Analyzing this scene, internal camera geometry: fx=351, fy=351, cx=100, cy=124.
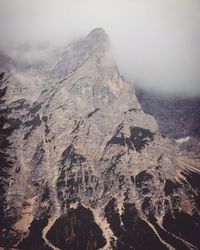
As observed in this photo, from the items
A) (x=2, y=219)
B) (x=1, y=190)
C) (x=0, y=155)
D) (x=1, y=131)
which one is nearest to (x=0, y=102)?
(x=1, y=131)

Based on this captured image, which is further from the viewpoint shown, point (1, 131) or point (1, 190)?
point (1, 190)

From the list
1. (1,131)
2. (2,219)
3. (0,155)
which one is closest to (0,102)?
(1,131)

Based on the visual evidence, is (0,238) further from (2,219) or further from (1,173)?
(1,173)

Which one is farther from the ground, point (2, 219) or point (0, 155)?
point (0, 155)

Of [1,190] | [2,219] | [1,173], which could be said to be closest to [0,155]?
[1,173]

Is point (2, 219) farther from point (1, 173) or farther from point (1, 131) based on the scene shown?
point (1, 131)

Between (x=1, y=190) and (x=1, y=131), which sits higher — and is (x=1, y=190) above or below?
below

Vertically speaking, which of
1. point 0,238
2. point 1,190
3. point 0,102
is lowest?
point 0,238

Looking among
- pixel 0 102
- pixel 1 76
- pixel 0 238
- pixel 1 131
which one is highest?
pixel 1 76
